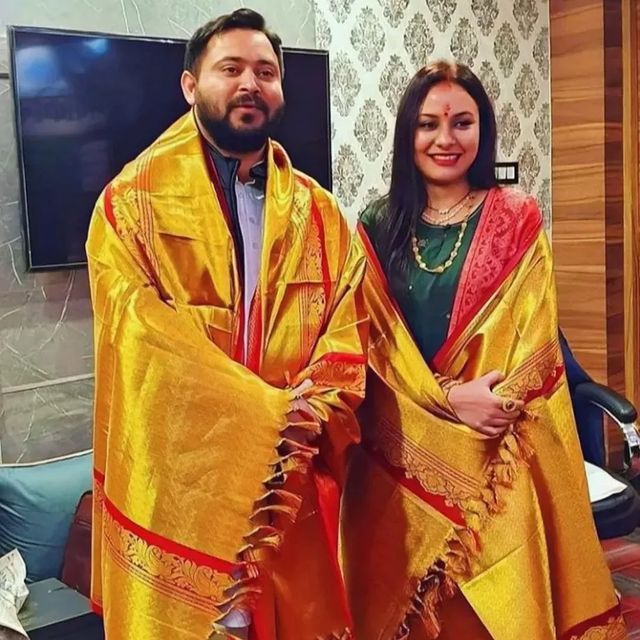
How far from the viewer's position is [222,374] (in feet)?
5.14

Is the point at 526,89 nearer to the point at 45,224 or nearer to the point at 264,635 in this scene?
the point at 45,224

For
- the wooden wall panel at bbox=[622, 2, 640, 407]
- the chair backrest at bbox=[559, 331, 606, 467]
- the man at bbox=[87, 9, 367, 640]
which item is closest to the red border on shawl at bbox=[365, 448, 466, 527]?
the man at bbox=[87, 9, 367, 640]

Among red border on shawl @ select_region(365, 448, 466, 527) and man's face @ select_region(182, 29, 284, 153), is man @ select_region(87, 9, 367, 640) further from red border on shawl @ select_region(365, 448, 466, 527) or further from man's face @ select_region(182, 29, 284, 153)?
red border on shawl @ select_region(365, 448, 466, 527)

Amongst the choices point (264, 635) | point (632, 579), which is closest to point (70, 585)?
point (264, 635)

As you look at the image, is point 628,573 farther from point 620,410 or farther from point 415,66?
point 415,66

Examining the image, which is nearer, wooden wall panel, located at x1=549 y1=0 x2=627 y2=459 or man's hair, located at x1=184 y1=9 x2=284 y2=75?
man's hair, located at x1=184 y1=9 x2=284 y2=75

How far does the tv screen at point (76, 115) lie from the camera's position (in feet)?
8.74

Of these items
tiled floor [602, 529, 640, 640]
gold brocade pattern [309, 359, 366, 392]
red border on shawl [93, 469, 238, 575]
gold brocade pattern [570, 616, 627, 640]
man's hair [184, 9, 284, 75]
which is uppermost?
man's hair [184, 9, 284, 75]

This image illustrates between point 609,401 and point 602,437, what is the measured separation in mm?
168

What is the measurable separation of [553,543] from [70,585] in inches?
51.6

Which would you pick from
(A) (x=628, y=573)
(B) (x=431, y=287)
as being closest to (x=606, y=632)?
(B) (x=431, y=287)

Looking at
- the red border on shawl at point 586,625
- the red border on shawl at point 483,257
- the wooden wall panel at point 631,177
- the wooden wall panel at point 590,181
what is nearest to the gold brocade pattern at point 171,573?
the red border on shawl at point 483,257

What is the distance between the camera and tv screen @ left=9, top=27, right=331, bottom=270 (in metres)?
2.66

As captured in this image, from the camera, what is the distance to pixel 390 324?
1.86m
